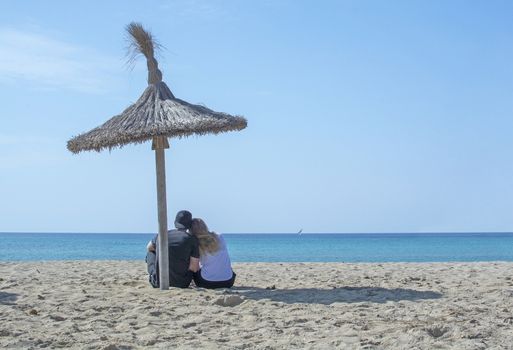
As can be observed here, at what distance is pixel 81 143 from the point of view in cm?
757

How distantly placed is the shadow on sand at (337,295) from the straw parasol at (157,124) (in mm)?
1055

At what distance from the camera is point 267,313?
612 centimetres

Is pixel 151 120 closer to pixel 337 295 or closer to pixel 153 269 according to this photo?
pixel 153 269

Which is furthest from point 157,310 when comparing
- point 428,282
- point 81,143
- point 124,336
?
point 428,282

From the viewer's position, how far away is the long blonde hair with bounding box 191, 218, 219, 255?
7.47 meters

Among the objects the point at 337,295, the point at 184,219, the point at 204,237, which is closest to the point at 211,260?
the point at 204,237

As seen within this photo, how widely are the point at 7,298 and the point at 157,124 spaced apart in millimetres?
2264

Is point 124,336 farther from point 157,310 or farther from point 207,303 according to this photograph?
point 207,303

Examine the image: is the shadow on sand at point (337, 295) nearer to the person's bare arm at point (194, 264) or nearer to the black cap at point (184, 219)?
the person's bare arm at point (194, 264)

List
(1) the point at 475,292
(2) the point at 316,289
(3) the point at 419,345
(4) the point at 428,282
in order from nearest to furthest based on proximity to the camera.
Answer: (3) the point at 419,345 → (1) the point at 475,292 → (2) the point at 316,289 → (4) the point at 428,282

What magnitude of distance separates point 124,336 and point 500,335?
8.93 feet

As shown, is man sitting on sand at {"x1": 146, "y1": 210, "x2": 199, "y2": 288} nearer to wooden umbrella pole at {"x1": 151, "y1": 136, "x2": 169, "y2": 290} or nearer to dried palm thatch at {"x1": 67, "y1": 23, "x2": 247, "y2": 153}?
wooden umbrella pole at {"x1": 151, "y1": 136, "x2": 169, "y2": 290}

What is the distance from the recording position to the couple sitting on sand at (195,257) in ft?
24.5

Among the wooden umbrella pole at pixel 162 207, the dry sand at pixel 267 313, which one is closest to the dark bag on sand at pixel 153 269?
the dry sand at pixel 267 313
